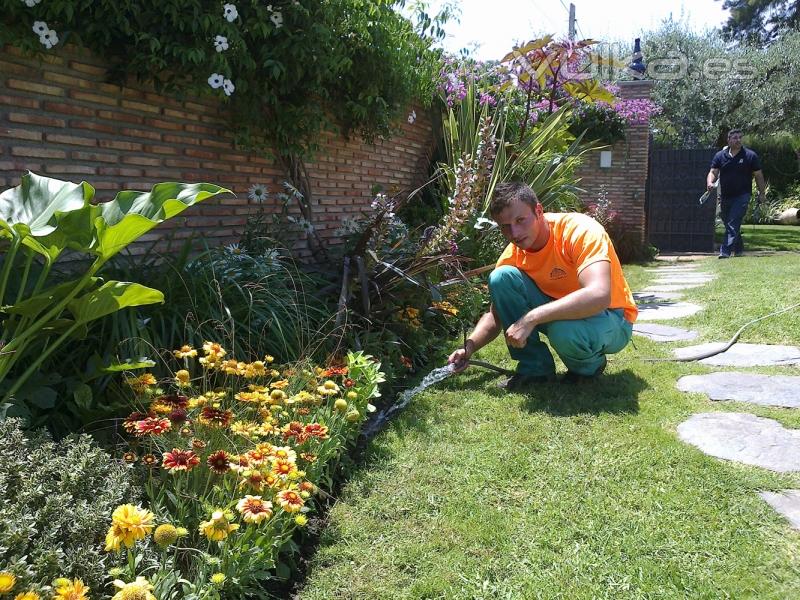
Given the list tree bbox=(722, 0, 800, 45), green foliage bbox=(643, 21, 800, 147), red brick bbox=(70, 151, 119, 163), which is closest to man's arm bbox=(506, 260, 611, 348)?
red brick bbox=(70, 151, 119, 163)

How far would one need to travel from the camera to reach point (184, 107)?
146 inches

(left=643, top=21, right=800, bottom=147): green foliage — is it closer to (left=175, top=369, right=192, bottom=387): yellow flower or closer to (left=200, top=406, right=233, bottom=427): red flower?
(left=175, top=369, right=192, bottom=387): yellow flower

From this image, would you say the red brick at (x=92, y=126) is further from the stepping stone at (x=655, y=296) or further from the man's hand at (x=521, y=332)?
the stepping stone at (x=655, y=296)

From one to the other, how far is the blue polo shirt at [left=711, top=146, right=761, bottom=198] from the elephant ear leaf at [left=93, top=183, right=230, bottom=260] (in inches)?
344

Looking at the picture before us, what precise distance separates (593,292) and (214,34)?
227cm

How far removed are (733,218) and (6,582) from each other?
9.64 m

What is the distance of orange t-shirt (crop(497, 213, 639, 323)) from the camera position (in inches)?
113

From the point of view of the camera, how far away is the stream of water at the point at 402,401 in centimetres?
276

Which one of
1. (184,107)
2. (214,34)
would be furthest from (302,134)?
(214,34)

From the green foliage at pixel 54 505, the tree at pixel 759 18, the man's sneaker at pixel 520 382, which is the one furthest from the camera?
the tree at pixel 759 18

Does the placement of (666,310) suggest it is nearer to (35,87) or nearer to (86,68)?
(86,68)

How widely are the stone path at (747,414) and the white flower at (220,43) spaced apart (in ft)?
9.20

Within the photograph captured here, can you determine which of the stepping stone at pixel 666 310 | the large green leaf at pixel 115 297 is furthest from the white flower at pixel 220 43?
the stepping stone at pixel 666 310

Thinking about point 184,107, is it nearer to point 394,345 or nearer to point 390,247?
point 390,247
